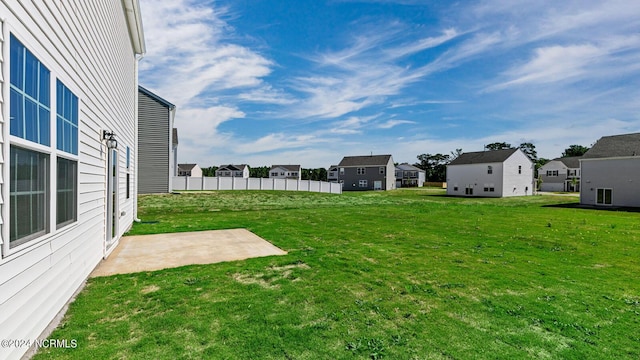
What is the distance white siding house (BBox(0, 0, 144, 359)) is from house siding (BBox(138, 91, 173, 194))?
1534 centimetres

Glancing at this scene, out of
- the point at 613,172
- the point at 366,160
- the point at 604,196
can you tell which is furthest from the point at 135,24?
the point at 366,160

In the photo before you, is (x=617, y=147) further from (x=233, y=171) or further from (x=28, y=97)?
(x=233, y=171)

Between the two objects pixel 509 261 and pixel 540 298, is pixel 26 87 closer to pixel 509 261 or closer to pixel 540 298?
pixel 540 298

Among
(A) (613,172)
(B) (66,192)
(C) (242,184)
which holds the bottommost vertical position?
(C) (242,184)

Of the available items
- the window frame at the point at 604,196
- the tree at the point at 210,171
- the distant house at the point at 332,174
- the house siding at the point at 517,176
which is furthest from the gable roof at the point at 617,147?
the tree at the point at 210,171

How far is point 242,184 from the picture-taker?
3019cm

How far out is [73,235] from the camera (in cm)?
366

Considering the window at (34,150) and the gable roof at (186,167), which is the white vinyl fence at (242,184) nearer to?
the window at (34,150)

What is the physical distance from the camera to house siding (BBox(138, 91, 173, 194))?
62.0ft

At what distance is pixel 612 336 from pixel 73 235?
614cm

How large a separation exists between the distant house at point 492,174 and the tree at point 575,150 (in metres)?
57.6

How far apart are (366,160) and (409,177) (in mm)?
19050

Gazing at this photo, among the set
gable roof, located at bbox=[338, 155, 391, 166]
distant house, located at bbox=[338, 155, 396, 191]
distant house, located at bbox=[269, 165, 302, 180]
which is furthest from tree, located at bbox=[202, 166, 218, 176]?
gable roof, located at bbox=[338, 155, 391, 166]

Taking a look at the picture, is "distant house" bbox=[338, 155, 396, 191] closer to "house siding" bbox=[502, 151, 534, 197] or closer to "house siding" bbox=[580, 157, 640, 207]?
"house siding" bbox=[502, 151, 534, 197]
